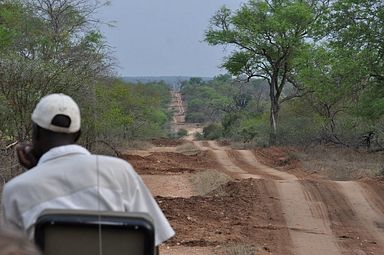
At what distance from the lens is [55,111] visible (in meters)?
2.54

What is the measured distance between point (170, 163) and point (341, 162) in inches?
239

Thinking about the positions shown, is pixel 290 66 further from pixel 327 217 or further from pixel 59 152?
pixel 59 152

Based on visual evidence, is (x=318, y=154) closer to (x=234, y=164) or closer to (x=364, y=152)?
(x=364, y=152)

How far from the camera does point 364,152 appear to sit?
78.7ft

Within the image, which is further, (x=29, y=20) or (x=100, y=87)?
(x=100, y=87)

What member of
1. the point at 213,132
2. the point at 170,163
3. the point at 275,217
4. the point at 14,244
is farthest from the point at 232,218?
the point at 213,132

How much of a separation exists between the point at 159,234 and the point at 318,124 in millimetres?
28693

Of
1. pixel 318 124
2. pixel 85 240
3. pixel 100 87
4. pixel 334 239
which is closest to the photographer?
pixel 85 240

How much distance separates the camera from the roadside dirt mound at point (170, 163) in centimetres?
2086

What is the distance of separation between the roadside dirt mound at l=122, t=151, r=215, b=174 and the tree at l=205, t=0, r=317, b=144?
7916 millimetres

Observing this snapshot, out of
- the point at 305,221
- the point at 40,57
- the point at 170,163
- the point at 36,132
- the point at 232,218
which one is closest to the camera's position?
the point at 36,132

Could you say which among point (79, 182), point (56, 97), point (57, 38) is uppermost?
point (57, 38)

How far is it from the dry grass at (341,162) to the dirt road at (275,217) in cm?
321

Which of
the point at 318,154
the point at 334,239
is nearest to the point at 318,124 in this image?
the point at 318,154
